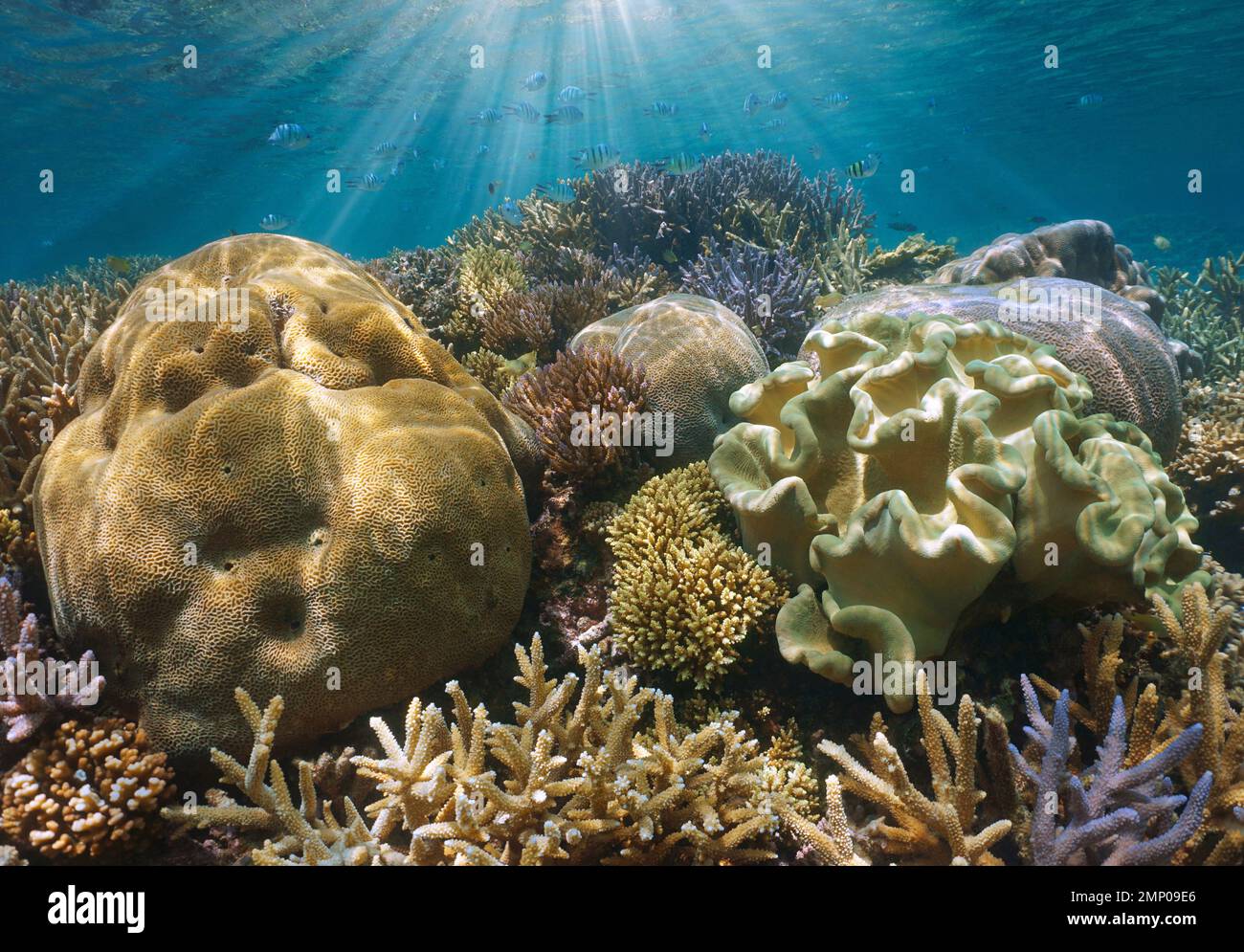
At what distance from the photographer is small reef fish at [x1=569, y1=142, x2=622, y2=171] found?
27.5ft

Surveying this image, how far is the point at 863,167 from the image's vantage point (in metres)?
8.70

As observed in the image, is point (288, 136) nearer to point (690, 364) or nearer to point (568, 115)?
point (568, 115)

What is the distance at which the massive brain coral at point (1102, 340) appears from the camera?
4.09 metres

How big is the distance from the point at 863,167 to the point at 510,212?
6.61m

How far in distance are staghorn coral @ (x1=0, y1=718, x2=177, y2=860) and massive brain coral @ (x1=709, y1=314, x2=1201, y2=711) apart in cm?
291

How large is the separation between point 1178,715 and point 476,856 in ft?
10.0

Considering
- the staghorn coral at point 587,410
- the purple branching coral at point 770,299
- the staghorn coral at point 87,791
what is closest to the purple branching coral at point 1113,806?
the staghorn coral at point 587,410

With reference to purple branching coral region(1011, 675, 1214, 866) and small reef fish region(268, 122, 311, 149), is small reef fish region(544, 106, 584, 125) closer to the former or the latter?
small reef fish region(268, 122, 311, 149)

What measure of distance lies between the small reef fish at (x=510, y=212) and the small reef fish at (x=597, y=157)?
2415 millimetres

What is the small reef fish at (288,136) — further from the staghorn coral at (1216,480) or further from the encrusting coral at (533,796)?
the staghorn coral at (1216,480)

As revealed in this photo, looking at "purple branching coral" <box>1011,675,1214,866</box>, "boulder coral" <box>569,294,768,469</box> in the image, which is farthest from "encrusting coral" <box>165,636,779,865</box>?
"boulder coral" <box>569,294,768,469</box>

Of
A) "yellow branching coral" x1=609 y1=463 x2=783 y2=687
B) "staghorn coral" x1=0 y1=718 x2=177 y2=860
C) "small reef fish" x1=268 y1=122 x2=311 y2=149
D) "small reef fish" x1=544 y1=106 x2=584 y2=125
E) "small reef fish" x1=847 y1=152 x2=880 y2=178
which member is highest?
"small reef fish" x1=544 y1=106 x2=584 y2=125

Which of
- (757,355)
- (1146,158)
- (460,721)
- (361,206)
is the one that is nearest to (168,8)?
(757,355)
